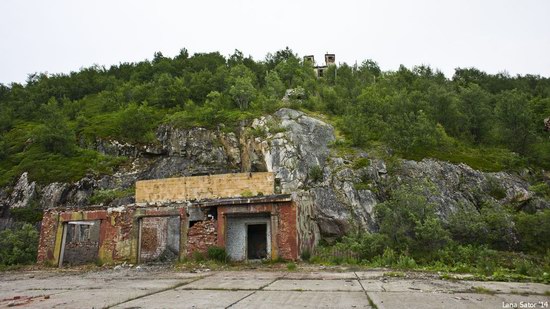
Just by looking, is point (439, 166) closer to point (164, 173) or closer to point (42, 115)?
point (164, 173)

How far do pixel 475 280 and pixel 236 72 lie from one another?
4442 cm

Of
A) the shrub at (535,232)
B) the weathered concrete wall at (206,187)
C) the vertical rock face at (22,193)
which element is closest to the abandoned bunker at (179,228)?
the weathered concrete wall at (206,187)

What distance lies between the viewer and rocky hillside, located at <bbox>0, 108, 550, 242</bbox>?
83.8 feet

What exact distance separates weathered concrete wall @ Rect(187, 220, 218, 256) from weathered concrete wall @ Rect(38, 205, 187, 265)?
0.28 m

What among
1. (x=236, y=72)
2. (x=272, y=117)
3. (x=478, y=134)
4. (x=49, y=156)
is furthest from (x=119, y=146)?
(x=478, y=134)

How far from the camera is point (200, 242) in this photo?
15797 mm

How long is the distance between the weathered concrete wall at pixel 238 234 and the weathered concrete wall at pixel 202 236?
63cm

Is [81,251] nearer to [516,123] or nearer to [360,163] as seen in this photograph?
Answer: [360,163]

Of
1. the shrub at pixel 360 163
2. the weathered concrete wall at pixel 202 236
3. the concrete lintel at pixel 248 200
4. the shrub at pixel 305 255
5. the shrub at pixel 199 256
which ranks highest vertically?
the shrub at pixel 360 163

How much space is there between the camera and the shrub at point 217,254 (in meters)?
15.0

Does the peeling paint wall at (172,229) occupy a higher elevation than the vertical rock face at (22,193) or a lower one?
lower

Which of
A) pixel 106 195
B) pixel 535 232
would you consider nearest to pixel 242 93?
pixel 106 195

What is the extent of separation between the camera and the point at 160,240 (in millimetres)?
16469

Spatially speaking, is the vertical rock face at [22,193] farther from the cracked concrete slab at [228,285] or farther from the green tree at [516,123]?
the green tree at [516,123]
